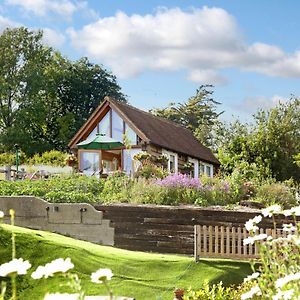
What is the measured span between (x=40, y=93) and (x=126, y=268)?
40.6 m

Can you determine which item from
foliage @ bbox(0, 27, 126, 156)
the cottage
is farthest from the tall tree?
the cottage

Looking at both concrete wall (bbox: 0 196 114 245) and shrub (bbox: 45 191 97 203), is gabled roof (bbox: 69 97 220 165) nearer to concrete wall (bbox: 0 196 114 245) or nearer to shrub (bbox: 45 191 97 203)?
shrub (bbox: 45 191 97 203)

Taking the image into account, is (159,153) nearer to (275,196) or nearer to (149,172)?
(149,172)

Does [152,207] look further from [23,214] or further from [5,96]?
[5,96]

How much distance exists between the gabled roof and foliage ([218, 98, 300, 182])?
181 centimetres

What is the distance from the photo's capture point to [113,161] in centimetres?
3203

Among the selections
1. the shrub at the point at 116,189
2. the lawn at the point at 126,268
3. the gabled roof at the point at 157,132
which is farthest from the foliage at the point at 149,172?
the lawn at the point at 126,268

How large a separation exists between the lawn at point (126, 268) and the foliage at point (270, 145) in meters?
18.2

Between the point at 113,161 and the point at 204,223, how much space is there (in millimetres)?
14901

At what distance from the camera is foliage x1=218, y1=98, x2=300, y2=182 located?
34.6 metres

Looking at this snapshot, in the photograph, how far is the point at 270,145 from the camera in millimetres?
34875

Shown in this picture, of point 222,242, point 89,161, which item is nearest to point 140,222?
point 222,242

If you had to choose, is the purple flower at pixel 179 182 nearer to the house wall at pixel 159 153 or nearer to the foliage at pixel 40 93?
the house wall at pixel 159 153

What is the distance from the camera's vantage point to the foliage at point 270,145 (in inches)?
1363
